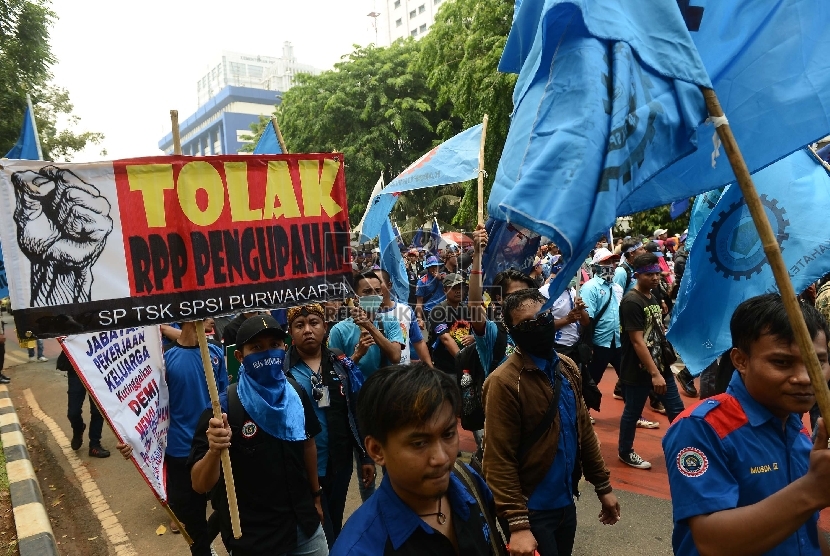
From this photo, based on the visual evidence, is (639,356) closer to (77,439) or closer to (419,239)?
(77,439)

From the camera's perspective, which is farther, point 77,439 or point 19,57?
point 19,57

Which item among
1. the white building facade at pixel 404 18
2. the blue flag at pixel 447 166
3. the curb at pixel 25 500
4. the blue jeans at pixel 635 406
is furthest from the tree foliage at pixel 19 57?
the white building facade at pixel 404 18

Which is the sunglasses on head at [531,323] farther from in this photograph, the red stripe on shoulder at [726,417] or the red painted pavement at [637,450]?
the red painted pavement at [637,450]

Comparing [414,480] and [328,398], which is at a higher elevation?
[414,480]

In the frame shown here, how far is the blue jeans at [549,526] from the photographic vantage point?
2.54m

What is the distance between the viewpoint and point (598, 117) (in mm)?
1531

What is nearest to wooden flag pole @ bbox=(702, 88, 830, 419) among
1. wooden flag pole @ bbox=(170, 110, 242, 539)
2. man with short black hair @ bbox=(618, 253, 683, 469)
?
wooden flag pole @ bbox=(170, 110, 242, 539)

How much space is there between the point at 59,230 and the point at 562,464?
228 centimetres

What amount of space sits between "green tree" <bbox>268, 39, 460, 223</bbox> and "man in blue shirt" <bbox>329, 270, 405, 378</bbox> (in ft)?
61.5

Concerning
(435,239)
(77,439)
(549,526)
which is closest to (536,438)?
(549,526)

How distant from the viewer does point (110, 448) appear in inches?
250

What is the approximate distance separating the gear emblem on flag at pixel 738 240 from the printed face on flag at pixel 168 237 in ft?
5.27

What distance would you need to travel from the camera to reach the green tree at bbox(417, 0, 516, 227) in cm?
1413

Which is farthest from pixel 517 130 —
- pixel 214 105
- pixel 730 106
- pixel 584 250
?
pixel 214 105
